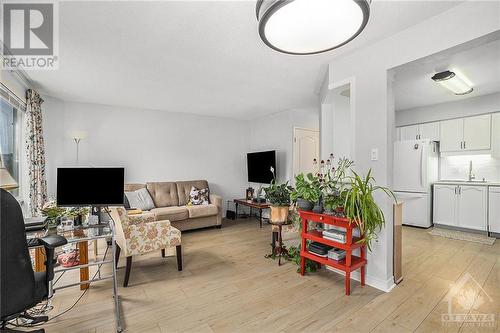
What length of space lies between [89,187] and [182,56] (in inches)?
64.4

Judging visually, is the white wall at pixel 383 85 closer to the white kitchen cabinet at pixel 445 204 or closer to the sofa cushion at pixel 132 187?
the white kitchen cabinet at pixel 445 204

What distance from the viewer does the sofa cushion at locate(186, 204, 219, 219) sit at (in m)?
4.30

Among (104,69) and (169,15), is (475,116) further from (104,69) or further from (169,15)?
(104,69)

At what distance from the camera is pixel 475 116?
4.18 m

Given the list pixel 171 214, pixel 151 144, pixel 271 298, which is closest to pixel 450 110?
pixel 271 298

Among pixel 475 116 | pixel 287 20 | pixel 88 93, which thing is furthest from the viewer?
pixel 475 116

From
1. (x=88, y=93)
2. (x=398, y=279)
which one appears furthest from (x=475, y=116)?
(x=88, y=93)

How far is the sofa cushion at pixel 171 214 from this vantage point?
3.96 m

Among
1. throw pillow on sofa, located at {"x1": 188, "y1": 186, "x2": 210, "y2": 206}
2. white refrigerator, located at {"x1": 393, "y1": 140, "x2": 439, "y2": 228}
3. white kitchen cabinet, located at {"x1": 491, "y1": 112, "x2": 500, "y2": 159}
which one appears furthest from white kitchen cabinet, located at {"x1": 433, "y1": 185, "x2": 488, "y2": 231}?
throw pillow on sofa, located at {"x1": 188, "y1": 186, "x2": 210, "y2": 206}

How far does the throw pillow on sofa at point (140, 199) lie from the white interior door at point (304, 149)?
9.66 ft

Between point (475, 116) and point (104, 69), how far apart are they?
19.6ft

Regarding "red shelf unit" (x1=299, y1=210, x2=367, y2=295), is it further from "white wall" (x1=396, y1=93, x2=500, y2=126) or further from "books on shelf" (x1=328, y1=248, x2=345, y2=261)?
"white wall" (x1=396, y1=93, x2=500, y2=126)

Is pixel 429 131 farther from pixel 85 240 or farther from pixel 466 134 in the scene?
pixel 85 240

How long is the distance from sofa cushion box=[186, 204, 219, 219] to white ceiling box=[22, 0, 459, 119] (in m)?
1.99
